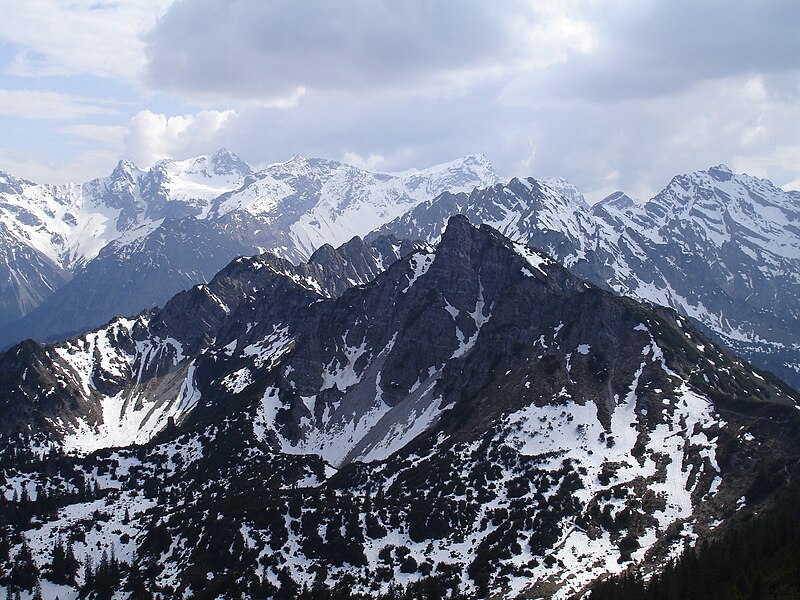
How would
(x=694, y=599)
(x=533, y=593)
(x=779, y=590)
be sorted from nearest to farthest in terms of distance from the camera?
(x=779, y=590) → (x=694, y=599) → (x=533, y=593)

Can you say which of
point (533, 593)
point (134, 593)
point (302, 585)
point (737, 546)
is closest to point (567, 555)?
point (533, 593)

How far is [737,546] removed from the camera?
516ft

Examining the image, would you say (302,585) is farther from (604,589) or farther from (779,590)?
(779,590)

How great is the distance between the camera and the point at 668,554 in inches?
7357

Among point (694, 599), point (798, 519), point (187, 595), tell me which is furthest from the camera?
point (187, 595)

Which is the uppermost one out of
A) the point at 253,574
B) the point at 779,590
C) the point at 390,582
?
the point at 253,574

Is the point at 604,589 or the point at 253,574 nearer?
the point at 604,589

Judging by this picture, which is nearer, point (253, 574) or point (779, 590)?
point (779, 590)

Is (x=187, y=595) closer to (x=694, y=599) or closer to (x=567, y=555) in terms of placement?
(x=567, y=555)

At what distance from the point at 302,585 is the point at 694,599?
9223 cm

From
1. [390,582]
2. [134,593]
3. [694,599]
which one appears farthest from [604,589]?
[134,593]

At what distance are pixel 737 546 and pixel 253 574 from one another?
109 meters

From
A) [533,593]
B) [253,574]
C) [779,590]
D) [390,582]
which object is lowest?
[779,590]

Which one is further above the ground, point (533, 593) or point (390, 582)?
point (390, 582)
